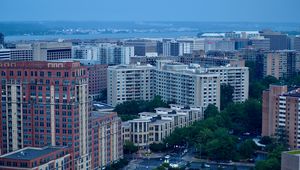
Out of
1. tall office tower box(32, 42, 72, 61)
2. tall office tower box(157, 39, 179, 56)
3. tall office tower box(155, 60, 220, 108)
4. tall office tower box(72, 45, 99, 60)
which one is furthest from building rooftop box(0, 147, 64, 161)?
tall office tower box(157, 39, 179, 56)

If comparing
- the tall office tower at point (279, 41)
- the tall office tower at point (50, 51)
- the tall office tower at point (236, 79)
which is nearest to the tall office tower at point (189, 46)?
the tall office tower at point (279, 41)

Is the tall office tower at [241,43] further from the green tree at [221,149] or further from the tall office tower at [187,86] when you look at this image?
the green tree at [221,149]

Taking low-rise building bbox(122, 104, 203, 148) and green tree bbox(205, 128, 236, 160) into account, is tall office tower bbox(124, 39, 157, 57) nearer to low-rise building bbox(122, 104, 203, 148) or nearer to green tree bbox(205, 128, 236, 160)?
low-rise building bbox(122, 104, 203, 148)

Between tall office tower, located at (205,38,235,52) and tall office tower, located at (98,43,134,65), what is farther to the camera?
tall office tower, located at (205,38,235,52)

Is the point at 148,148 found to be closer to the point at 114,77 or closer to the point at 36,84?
the point at 36,84

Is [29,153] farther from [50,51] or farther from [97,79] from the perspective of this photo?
[50,51]
